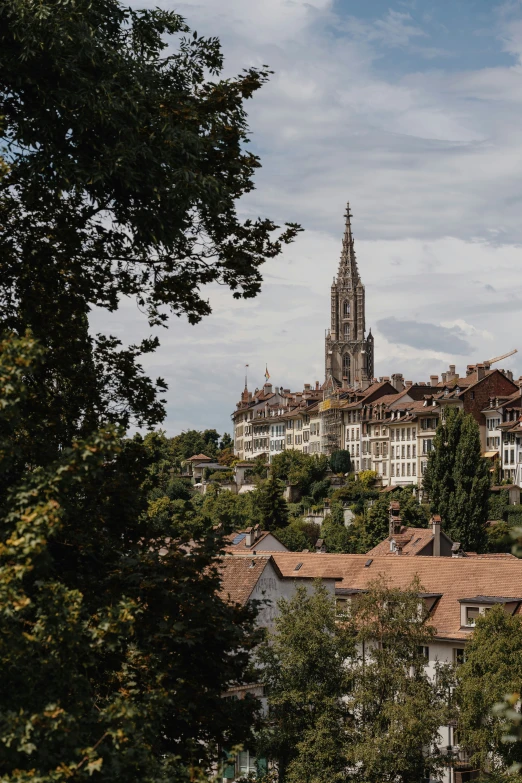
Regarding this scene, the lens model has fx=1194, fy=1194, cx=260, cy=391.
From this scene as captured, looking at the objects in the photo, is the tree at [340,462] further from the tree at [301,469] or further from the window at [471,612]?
the window at [471,612]

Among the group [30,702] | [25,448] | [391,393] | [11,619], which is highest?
[391,393]

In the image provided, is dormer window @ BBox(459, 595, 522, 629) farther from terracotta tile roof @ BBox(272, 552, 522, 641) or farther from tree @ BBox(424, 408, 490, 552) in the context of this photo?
tree @ BBox(424, 408, 490, 552)

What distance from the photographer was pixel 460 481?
97.7m

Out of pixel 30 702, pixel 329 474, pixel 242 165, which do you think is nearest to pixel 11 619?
pixel 30 702

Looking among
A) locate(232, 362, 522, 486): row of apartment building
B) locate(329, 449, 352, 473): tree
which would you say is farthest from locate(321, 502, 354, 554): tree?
locate(329, 449, 352, 473): tree

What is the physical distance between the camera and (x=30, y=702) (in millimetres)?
11047

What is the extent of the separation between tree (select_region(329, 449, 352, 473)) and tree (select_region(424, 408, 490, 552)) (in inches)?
1607

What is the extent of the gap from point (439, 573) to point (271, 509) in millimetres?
67985

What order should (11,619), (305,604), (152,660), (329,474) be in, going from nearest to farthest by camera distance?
(11,619), (152,660), (305,604), (329,474)

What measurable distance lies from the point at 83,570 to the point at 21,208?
4.98 m

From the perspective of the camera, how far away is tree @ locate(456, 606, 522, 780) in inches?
1476

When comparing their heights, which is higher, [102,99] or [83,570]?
[102,99]

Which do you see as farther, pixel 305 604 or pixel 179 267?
pixel 305 604

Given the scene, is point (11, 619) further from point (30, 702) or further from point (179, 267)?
point (179, 267)
